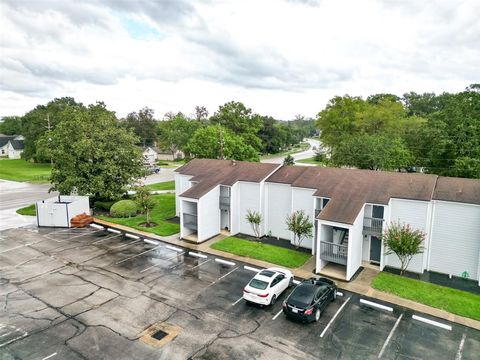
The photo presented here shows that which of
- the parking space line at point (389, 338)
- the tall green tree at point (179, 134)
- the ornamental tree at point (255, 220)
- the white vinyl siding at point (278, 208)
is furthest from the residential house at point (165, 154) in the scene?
the parking space line at point (389, 338)

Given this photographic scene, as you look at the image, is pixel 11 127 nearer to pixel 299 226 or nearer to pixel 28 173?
pixel 28 173

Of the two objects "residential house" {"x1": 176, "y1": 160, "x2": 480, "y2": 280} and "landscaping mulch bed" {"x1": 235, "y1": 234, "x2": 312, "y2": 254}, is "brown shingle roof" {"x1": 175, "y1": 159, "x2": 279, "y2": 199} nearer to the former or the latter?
"residential house" {"x1": 176, "y1": 160, "x2": 480, "y2": 280}

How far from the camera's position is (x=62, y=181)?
3753 cm

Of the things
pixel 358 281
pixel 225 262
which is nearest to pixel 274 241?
pixel 225 262

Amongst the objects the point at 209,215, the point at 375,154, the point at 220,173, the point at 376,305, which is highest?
the point at 375,154

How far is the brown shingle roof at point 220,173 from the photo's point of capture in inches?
1117

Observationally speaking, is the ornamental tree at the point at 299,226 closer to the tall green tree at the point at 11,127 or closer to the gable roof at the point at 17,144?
the gable roof at the point at 17,144

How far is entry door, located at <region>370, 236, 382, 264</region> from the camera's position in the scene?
75.3ft

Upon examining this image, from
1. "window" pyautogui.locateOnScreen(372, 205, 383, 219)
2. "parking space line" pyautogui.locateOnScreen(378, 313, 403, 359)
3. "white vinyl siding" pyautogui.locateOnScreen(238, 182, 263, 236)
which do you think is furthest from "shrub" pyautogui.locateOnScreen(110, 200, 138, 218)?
"parking space line" pyautogui.locateOnScreen(378, 313, 403, 359)

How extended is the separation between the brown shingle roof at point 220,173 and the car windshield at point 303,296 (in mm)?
12310

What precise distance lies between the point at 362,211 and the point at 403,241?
3.01 meters

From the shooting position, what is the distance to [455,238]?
2095 centimetres

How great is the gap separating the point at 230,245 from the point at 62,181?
22761 mm

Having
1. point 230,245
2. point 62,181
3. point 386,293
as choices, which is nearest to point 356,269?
point 386,293
